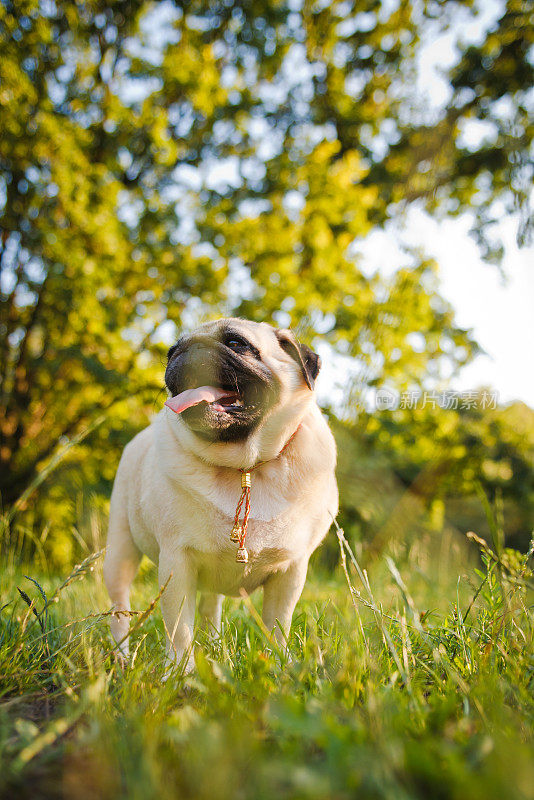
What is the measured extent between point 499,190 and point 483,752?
Answer: 7739 millimetres

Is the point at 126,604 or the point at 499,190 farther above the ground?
the point at 499,190

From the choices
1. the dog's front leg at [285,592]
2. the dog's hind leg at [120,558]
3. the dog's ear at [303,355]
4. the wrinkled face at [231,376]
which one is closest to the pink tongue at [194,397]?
the wrinkled face at [231,376]

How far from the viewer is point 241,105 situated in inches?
287

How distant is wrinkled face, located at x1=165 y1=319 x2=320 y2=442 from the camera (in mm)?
2289

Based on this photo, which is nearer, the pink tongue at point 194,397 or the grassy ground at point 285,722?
the grassy ground at point 285,722

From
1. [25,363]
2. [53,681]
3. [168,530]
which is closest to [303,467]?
[168,530]

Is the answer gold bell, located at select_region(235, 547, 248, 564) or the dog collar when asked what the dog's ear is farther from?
gold bell, located at select_region(235, 547, 248, 564)

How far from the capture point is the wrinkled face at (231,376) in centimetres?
229

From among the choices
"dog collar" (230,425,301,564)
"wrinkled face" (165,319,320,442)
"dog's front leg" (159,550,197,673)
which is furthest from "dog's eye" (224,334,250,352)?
"dog's front leg" (159,550,197,673)

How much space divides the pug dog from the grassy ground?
0.29 m

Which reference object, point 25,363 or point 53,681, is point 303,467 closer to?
point 53,681

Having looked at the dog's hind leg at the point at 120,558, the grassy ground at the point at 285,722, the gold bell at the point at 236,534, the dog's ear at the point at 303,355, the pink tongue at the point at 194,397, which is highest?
the dog's ear at the point at 303,355

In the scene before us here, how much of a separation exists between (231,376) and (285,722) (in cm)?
159

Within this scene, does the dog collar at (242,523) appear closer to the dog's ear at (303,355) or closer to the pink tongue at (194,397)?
the pink tongue at (194,397)
